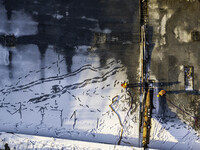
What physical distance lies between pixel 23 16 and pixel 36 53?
135 centimetres

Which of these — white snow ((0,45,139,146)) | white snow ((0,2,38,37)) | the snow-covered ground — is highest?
white snow ((0,2,38,37))

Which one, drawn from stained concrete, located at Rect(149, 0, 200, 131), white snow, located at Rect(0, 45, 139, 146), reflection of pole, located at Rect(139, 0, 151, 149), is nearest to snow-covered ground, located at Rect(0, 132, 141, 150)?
white snow, located at Rect(0, 45, 139, 146)

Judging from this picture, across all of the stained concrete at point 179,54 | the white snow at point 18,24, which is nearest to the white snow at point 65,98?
the white snow at point 18,24

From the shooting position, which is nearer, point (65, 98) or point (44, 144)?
point (44, 144)

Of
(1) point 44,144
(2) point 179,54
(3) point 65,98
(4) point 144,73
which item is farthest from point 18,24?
(2) point 179,54

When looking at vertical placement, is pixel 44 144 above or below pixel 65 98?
below

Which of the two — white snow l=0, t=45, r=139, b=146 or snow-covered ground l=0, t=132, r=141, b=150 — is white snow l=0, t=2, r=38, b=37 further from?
snow-covered ground l=0, t=132, r=141, b=150

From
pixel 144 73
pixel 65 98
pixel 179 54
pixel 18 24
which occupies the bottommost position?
pixel 65 98

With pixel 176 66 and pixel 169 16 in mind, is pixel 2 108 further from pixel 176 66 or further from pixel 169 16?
pixel 169 16

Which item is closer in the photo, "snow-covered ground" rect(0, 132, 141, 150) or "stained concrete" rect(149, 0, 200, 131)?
"snow-covered ground" rect(0, 132, 141, 150)

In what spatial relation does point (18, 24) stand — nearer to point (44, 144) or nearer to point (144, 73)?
point (44, 144)

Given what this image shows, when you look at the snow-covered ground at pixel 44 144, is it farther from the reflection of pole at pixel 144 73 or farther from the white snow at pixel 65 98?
the reflection of pole at pixel 144 73

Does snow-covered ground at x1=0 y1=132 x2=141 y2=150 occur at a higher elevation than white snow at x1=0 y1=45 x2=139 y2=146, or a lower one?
lower

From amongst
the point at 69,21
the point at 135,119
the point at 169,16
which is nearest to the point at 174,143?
the point at 135,119
